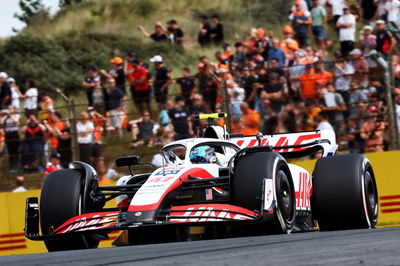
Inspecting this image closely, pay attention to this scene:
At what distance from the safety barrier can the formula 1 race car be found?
309 cm

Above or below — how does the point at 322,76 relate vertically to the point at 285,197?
above

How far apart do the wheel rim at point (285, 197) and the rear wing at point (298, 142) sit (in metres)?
1.71

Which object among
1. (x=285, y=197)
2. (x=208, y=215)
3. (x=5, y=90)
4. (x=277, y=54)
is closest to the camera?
(x=208, y=215)

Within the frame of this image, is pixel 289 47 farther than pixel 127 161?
Yes

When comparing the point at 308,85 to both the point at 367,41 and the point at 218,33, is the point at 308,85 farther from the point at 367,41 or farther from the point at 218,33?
the point at 218,33

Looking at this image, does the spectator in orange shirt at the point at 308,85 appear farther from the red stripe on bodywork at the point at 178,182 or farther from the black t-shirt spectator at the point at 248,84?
the red stripe on bodywork at the point at 178,182

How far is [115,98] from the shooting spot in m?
16.2

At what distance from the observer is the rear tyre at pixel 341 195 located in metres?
9.48

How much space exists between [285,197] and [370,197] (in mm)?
1332

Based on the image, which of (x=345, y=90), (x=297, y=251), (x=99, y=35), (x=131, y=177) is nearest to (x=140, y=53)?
(x=99, y=35)

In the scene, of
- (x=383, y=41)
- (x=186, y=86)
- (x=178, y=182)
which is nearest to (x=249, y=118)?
(x=186, y=86)

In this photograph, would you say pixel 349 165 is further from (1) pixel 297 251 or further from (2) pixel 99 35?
(2) pixel 99 35

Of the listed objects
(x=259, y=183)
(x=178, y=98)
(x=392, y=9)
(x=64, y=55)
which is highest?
(x=64, y=55)

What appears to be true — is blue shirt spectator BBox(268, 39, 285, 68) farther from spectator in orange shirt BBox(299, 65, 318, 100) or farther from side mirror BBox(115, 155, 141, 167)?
side mirror BBox(115, 155, 141, 167)
